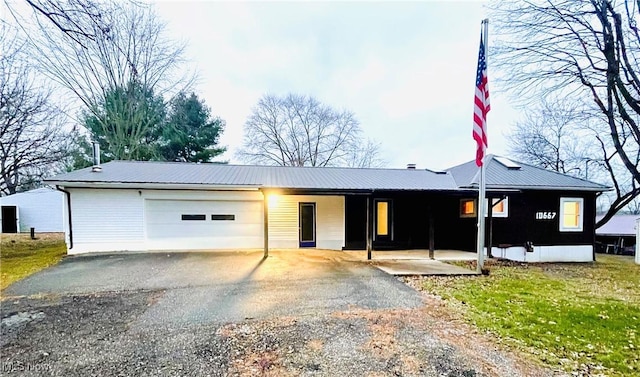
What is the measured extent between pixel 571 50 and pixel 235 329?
37.7 ft

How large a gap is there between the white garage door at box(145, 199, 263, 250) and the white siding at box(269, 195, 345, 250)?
0.54 m

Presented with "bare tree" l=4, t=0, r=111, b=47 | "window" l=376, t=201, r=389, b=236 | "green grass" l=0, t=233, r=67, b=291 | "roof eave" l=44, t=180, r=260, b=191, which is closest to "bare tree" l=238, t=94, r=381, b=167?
"window" l=376, t=201, r=389, b=236

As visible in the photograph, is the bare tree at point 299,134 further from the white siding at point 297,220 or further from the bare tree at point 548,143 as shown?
the white siding at point 297,220

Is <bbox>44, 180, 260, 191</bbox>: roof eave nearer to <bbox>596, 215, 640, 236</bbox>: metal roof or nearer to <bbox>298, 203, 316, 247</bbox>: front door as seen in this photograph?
<bbox>298, 203, 316, 247</bbox>: front door

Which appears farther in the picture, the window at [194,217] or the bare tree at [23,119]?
the window at [194,217]

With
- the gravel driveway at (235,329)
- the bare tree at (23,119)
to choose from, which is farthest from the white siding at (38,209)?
the gravel driveway at (235,329)

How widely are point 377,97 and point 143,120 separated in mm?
15702

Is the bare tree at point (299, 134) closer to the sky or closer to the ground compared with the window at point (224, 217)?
closer to the sky

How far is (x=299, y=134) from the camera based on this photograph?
24406 millimetres

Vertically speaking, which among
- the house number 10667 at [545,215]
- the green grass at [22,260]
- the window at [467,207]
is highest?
the window at [467,207]

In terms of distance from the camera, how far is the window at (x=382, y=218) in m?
11.2

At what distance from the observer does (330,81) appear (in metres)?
22.0

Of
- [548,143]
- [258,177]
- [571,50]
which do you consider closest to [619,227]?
[548,143]

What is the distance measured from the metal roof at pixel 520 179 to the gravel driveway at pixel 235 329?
6.56 m
